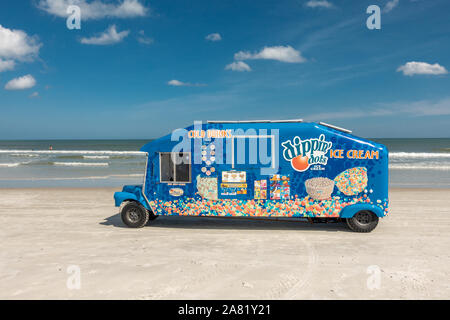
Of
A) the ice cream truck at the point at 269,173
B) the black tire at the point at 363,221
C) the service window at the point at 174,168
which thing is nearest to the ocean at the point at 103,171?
the service window at the point at 174,168

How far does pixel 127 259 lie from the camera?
6.12 metres

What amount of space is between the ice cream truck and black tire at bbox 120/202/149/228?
0.40m

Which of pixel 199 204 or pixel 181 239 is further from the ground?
pixel 199 204

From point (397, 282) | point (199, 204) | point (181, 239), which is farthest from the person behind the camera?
point (199, 204)

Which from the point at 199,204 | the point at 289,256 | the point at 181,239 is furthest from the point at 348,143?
the point at 181,239

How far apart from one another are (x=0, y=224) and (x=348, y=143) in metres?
9.91

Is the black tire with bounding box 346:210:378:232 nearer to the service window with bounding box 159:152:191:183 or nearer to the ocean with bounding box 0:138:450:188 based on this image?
the service window with bounding box 159:152:191:183

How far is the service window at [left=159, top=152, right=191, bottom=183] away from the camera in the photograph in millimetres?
7992

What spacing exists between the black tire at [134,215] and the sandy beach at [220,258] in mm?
230

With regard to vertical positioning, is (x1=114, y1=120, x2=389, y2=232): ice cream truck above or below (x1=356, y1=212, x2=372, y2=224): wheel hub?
above

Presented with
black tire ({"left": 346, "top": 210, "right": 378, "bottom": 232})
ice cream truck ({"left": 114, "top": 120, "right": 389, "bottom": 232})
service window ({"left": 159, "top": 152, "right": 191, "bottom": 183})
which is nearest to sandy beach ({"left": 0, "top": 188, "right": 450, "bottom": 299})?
black tire ({"left": 346, "top": 210, "right": 378, "bottom": 232})

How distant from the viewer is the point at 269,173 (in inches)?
304

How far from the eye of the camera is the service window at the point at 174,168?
799cm
